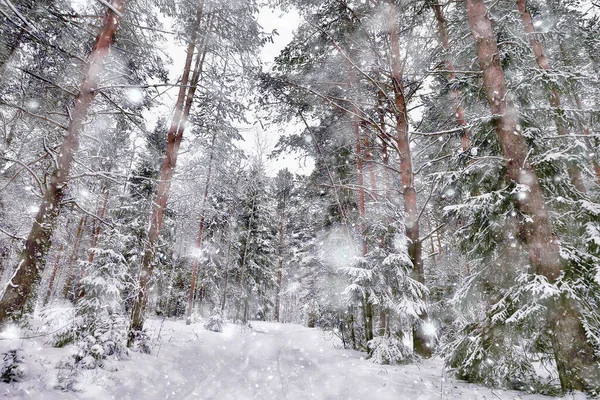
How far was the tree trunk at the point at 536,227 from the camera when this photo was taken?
3.78 metres

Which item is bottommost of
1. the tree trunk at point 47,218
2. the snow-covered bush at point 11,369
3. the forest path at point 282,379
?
the forest path at point 282,379

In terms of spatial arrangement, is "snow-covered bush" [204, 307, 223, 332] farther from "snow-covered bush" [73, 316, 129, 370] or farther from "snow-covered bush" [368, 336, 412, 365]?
"snow-covered bush" [368, 336, 412, 365]

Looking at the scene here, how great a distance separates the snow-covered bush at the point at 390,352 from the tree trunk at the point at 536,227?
3827 millimetres

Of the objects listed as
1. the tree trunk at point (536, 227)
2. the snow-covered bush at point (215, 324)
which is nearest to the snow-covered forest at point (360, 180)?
the tree trunk at point (536, 227)

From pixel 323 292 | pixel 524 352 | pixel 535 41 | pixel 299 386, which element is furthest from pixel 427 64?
pixel 323 292

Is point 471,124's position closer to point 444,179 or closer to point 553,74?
point 444,179

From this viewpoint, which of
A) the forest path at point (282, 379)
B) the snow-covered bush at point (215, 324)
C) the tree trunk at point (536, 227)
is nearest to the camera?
the tree trunk at point (536, 227)

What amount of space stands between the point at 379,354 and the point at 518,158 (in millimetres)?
5568

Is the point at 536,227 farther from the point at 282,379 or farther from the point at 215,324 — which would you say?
the point at 215,324

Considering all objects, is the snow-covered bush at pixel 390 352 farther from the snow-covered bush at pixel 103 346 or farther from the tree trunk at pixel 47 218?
the tree trunk at pixel 47 218

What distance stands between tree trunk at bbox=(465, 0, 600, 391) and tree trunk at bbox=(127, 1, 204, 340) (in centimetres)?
695

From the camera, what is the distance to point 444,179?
5547 mm

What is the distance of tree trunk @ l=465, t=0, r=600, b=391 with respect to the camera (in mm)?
3779

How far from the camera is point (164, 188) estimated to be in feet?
28.7
